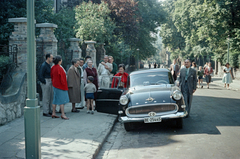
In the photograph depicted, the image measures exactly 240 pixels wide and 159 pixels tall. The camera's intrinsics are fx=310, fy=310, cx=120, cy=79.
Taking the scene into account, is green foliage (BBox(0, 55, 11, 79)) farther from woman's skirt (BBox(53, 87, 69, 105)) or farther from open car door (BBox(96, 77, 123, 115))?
open car door (BBox(96, 77, 123, 115))

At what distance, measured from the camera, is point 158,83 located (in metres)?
9.16

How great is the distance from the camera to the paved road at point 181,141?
235 inches

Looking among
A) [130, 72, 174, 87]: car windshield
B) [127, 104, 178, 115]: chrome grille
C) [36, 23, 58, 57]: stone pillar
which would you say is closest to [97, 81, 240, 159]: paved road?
[127, 104, 178, 115]: chrome grille

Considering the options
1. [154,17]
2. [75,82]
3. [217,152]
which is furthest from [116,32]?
[217,152]

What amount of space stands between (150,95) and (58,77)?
2871 millimetres

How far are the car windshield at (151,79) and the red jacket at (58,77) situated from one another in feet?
6.74

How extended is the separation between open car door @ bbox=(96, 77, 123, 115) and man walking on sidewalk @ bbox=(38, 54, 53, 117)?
1.52m

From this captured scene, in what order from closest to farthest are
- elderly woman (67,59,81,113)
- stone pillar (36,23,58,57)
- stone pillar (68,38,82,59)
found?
elderly woman (67,59,81,113) < stone pillar (36,23,58,57) < stone pillar (68,38,82,59)

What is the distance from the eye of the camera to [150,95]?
26.3 feet

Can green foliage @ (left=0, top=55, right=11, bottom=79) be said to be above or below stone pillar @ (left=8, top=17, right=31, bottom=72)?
below

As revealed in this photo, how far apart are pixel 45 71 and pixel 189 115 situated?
4.93 meters

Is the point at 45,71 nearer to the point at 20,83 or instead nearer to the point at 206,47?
the point at 20,83

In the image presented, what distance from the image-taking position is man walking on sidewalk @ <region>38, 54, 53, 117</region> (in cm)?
935

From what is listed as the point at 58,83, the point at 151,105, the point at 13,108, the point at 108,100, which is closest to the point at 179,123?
the point at 151,105
